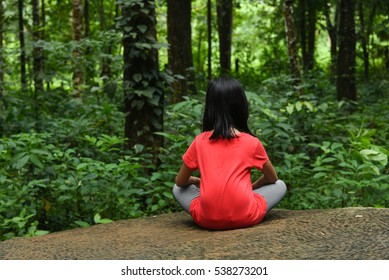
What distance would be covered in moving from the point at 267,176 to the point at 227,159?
0.47 metres

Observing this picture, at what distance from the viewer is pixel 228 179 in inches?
169

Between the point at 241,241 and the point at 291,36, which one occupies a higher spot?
the point at 291,36

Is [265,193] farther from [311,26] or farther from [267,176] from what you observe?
[311,26]

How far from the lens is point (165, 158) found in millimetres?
6941

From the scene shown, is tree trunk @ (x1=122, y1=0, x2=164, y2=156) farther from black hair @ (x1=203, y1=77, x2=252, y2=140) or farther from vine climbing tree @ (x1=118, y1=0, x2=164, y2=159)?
black hair @ (x1=203, y1=77, x2=252, y2=140)

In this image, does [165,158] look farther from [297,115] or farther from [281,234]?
[281,234]

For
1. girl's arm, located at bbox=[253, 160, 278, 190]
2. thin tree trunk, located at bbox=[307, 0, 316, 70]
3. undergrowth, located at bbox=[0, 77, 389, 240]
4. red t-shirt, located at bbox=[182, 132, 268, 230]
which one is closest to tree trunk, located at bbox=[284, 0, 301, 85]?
undergrowth, located at bbox=[0, 77, 389, 240]

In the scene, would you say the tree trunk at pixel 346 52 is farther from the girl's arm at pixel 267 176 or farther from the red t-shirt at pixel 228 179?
the red t-shirt at pixel 228 179

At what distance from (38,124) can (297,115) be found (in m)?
4.17

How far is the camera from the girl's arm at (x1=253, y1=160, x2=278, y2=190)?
178 inches

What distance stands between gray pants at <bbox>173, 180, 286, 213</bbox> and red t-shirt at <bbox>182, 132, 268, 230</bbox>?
0.24m

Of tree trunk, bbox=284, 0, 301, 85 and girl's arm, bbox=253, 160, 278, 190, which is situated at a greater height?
tree trunk, bbox=284, 0, 301, 85

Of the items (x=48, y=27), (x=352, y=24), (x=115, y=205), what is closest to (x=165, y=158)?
(x=115, y=205)

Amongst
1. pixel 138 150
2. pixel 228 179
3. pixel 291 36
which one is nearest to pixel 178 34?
pixel 291 36
